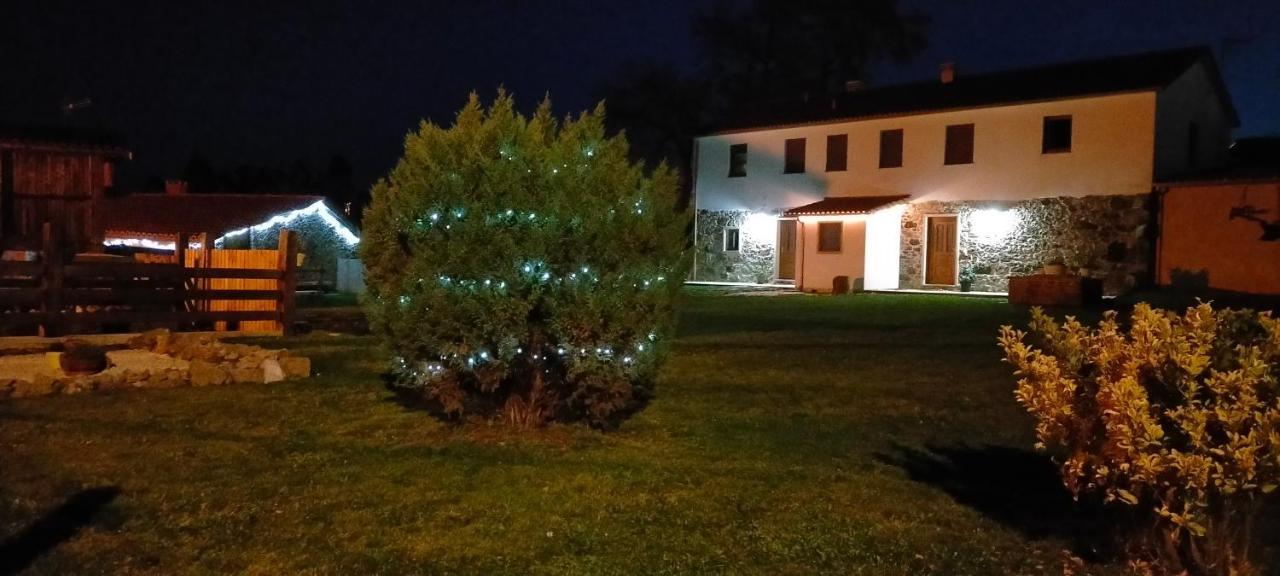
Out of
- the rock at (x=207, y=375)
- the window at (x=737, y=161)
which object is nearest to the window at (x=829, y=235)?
the window at (x=737, y=161)

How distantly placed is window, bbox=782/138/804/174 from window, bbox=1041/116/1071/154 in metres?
7.82

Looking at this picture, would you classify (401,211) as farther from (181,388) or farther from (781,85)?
(781,85)

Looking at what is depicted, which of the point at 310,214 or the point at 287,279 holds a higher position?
the point at 310,214

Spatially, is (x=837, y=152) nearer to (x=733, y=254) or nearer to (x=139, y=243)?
(x=733, y=254)

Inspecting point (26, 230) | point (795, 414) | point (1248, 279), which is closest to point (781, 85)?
point (1248, 279)

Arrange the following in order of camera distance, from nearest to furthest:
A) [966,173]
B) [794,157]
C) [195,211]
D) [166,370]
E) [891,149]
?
[166,370]
[966,173]
[891,149]
[794,157]
[195,211]

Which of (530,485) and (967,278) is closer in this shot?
(530,485)

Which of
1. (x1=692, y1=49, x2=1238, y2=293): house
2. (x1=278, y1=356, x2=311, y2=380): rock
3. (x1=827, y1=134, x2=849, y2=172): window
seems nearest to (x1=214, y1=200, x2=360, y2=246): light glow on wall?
(x1=692, y1=49, x2=1238, y2=293): house

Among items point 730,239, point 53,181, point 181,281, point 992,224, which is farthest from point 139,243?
point 992,224

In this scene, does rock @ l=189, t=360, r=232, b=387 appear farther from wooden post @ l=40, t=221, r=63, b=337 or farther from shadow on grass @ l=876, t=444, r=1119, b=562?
shadow on grass @ l=876, t=444, r=1119, b=562

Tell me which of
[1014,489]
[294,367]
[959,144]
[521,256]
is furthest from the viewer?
[959,144]

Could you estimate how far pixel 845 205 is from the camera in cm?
2967

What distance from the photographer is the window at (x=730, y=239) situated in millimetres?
33875

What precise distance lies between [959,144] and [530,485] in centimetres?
2455
